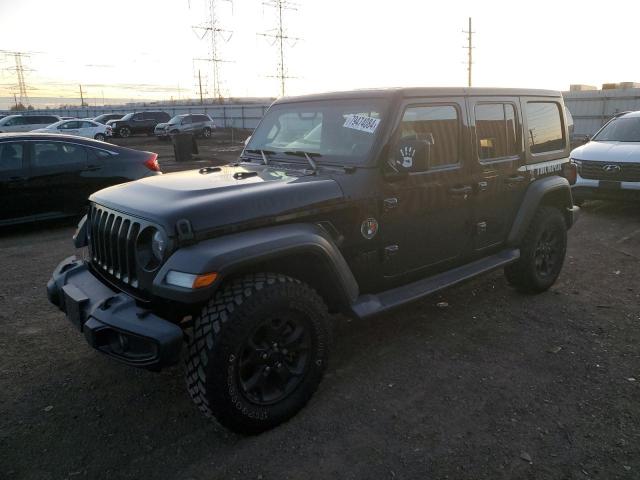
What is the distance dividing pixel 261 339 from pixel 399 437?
98 cm

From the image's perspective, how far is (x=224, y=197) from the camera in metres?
2.91

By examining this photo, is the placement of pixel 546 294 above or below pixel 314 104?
below

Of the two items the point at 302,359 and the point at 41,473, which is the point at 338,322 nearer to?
the point at 302,359

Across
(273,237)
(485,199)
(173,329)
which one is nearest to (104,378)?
(173,329)

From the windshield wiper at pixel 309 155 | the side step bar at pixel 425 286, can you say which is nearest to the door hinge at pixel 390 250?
the side step bar at pixel 425 286

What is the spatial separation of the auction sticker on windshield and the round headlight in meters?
1.61

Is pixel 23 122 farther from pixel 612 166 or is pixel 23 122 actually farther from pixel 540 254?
pixel 540 254

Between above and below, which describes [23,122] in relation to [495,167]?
above

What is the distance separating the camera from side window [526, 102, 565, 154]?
479cm

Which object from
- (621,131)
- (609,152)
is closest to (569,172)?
(609,152)

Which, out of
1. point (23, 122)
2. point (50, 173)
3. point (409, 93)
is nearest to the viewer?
point (409, 93)

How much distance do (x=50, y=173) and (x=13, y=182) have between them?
0.50 m

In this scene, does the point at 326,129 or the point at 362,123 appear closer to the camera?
the point at 362,123

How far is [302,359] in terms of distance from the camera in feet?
10.2
